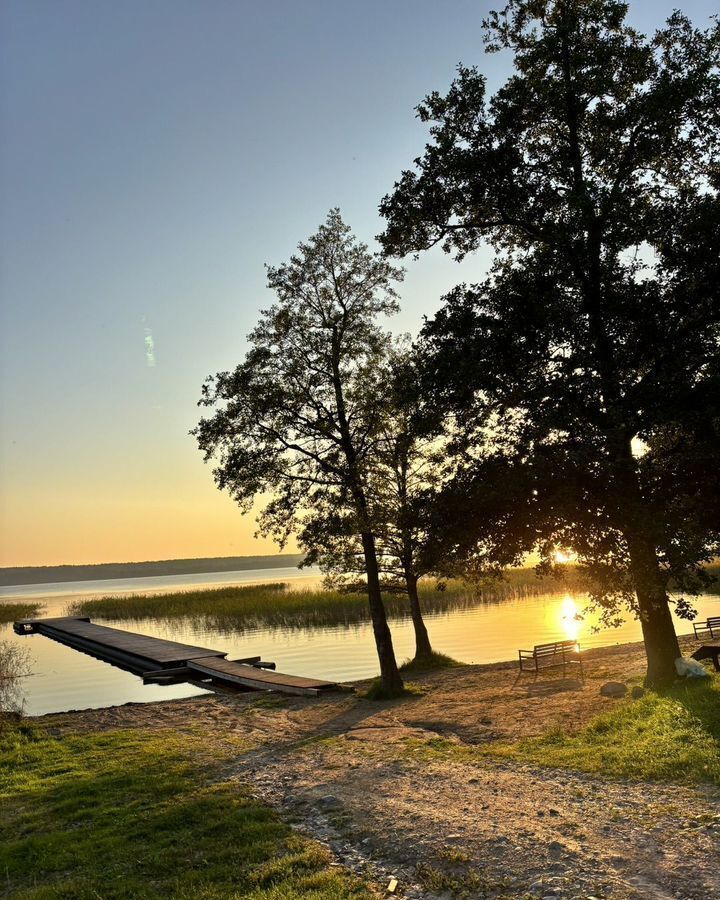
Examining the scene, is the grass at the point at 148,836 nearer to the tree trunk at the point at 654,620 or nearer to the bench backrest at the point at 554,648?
the tree trunk at the point at 654,620

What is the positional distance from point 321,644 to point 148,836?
28714mm

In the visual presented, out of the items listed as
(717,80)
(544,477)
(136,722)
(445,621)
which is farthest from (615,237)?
(445,621)

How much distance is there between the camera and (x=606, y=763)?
10672 mm

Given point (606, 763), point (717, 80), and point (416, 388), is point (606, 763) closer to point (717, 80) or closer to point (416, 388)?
point (416, 388)

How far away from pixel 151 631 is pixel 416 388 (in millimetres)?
38051

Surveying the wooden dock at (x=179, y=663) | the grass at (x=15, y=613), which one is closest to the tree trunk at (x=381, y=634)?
the wooden dock at (x=179, y=663)

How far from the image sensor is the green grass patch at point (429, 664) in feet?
88.5

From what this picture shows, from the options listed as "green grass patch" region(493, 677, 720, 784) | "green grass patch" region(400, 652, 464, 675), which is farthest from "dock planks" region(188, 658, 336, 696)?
"green grass patch" region(493, 677, 720, 784)

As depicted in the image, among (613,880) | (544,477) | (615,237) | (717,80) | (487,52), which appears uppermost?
(487,52)

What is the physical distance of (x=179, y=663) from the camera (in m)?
29.1

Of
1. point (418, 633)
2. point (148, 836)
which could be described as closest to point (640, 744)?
point (148, 836)

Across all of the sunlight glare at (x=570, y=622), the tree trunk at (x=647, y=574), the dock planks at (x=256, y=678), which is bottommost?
the sunlight glare at (x=570, y=622)

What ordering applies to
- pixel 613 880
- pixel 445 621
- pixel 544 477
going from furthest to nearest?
pixel 445 621 < pixel 544 477 < pixel 613 880

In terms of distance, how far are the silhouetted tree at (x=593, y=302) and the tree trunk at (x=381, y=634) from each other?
5611mm
